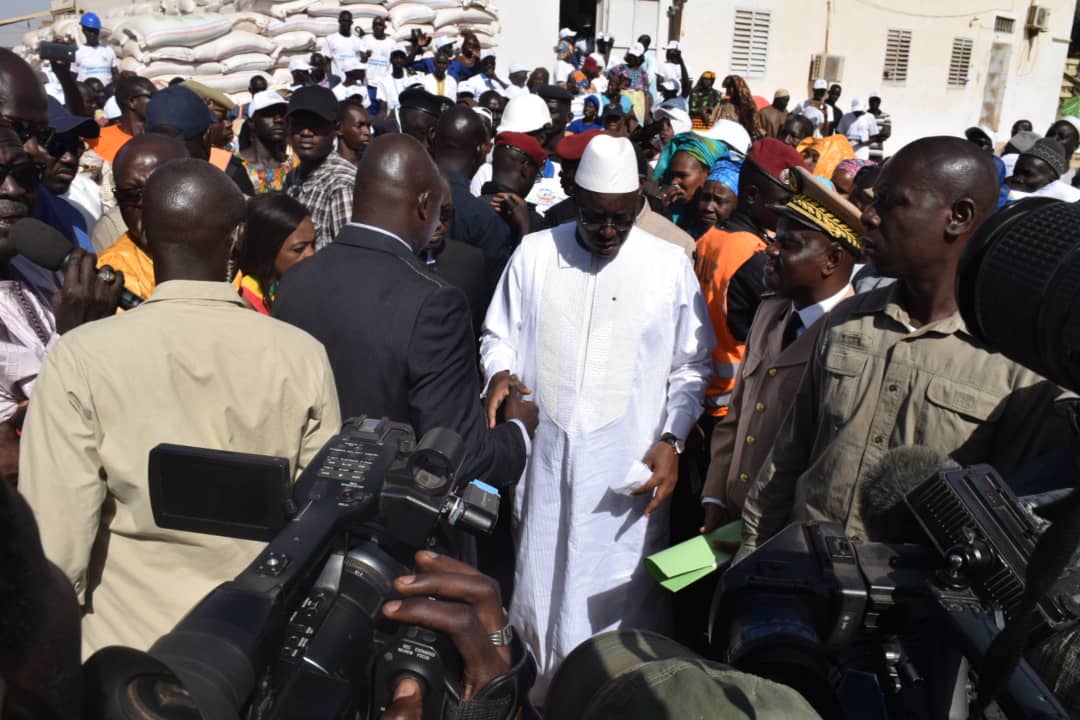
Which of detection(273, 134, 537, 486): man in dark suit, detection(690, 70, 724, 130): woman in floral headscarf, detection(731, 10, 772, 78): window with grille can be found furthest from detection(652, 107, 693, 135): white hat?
detection(731, 10, 772, 78): window with grille

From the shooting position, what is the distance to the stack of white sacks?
1227 cm

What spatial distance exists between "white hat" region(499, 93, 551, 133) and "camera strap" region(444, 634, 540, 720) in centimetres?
485

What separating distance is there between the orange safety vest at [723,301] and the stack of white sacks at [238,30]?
1094cm

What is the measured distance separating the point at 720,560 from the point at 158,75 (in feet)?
40.4

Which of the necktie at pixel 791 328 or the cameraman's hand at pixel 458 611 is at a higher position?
the cameraman's hand at pixel 458 611

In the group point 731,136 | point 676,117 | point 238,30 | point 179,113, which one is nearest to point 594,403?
point 731,136

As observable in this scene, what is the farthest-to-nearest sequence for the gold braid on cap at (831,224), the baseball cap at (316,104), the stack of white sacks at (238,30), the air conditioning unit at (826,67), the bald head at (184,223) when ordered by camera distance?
the air conditioning unit at (826,67), the stack of white sacks at (238,30), the baseball cap at (316,104), the gold braid on cap at (831,224), the bald head at (184,223)

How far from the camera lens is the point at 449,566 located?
1.12 meters

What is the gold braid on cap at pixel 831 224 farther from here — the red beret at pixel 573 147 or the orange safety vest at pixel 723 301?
the red beret at pixel 573 147

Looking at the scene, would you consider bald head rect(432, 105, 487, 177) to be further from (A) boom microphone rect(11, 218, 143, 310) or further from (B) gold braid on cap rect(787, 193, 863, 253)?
(A) boom microphone rect(11, 218, 143, 310)

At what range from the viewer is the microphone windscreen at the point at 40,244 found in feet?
6.93

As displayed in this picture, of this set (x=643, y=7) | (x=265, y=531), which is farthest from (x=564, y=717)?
(x=643, y=7)

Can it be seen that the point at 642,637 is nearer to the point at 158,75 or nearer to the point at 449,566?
the point at 449,566

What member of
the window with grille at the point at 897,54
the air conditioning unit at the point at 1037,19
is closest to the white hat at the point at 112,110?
the window with grille at the point at 897,54
